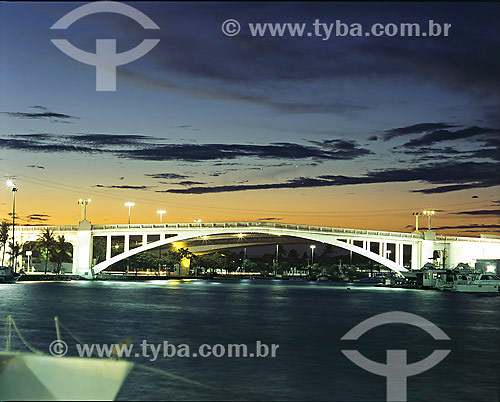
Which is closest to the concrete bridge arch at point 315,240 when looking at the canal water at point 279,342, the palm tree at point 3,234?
the palm tree at point 3,234

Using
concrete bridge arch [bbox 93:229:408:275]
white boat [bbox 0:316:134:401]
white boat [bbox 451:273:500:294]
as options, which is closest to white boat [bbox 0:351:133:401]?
white boat [bbox 0:316:134:401]

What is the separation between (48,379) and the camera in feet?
62.7

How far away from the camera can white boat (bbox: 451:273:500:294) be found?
140 m

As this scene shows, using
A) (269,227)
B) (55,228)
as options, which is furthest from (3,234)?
(269,227)

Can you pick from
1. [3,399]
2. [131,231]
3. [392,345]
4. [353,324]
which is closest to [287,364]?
[392,345]

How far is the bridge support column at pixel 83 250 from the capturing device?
545 feet

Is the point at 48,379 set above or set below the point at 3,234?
below

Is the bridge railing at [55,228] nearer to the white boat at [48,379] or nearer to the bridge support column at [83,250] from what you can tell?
the bridge support column at [83,250]

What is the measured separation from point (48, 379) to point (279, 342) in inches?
1139

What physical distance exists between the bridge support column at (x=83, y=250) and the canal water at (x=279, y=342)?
252ft

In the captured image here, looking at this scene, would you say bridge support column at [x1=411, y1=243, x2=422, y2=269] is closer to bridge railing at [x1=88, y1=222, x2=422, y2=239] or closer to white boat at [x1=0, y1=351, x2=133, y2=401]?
bridge railing at [x1=88, y1=222, x2=422, y2=239]

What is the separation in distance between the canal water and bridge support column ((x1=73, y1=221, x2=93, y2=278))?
7694 centimetres

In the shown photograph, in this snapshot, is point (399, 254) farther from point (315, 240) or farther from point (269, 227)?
point (269, 227)

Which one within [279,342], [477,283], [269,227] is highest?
[269,227]
